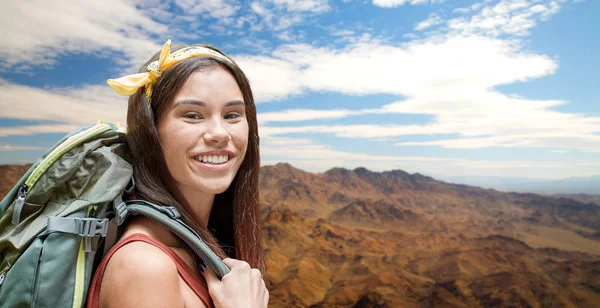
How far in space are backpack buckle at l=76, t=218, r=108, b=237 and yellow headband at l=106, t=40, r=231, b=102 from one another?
631 mm

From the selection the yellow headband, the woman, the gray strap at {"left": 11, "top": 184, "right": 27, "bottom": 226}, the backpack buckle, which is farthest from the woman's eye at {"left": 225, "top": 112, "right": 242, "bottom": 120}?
the gray strap at {"left": 11, "top": 184, "right": 27, "bottom": 226}

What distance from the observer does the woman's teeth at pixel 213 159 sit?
6.24 feet

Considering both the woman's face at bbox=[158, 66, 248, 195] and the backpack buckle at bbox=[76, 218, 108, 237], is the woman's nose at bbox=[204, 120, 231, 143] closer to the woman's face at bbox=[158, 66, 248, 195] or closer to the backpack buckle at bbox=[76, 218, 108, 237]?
the woman's face at bbox=[158, 66, 248, 195]

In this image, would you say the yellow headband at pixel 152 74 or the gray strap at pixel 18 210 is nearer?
the gray strap at pixel 18 210

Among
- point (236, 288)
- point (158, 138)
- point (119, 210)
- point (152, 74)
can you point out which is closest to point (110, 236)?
point (119, 210)

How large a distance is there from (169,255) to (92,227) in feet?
0.97

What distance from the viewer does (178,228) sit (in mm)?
1704

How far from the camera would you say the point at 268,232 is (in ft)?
44.5

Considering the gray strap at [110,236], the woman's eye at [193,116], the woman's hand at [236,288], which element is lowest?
the woman's hand at [236,288]

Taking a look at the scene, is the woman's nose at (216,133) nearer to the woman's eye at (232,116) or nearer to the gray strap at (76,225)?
the woman's eye at (232,116)

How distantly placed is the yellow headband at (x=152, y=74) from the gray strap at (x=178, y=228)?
1.71ft

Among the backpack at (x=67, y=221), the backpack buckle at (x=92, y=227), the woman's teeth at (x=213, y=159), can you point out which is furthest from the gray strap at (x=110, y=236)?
the woman's teeth at (x=213, y=159)

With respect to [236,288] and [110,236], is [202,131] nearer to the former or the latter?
[110,236]

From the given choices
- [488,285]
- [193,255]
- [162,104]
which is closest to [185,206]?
[193,255]
